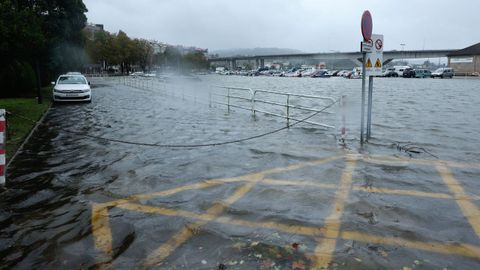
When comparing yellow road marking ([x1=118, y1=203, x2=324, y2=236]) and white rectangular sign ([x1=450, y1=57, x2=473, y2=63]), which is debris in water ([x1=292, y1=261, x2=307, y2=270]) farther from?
white rectangular sign ([x1=450, y1=57, x2=473, y2=63])

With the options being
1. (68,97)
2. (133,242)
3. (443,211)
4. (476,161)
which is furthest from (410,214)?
(68,97)

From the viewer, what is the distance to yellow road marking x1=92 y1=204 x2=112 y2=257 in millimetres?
4223

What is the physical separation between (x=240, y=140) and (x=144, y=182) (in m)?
3.99

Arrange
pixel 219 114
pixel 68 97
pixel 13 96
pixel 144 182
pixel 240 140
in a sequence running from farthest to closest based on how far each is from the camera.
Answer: pixel 13 96
pixel 68 97
pixel 219 114
pixel 240 140
pixel 144 182

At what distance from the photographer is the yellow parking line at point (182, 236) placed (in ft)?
12.8

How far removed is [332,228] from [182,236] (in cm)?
166

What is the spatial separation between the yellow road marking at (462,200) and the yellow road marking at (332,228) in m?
1.44

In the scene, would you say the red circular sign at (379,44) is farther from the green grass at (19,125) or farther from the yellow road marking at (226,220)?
the green grass at (19,125)

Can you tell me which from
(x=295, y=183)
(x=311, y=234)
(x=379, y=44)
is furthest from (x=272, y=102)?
(x=311, y=234)

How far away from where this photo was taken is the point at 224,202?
549 centimetres

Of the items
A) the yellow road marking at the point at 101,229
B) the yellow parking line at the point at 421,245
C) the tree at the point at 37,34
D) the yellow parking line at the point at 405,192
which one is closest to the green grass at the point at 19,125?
the tree at the point at 37,34

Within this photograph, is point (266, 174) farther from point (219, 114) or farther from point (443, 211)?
point (219, 114)

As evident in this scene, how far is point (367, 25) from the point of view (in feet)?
28.9

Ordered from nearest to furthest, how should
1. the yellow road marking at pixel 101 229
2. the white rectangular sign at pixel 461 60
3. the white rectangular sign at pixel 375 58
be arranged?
the yellow road marking at pixel 101 229 → the white rectangular sign at pixel 375 58 → the white rectangular sign at pixel 461 60
